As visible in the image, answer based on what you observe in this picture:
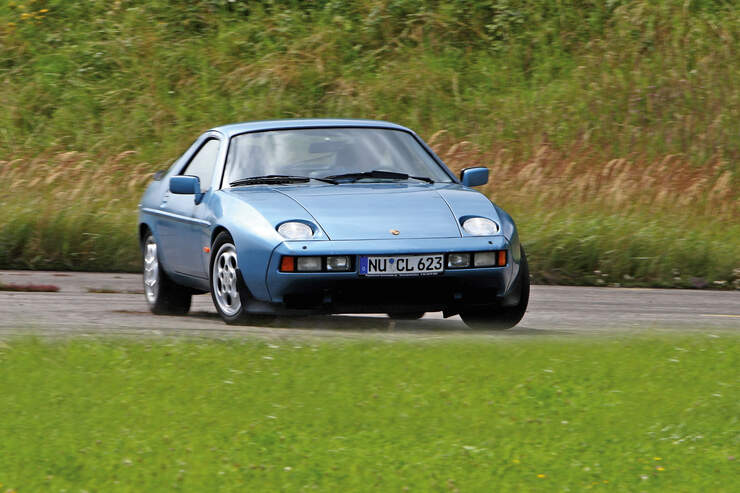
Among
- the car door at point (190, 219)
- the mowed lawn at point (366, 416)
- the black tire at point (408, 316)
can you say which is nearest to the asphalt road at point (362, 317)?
the black tire at point (408, 316)

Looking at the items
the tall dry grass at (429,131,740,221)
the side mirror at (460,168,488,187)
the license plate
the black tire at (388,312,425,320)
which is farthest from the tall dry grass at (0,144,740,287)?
the license plate

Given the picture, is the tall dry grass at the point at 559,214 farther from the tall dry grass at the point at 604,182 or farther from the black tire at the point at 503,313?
the black tire at the point at 503,313

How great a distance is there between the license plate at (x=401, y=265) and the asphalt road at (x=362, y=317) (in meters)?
0.46

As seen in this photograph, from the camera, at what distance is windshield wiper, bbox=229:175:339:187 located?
30.3 feet

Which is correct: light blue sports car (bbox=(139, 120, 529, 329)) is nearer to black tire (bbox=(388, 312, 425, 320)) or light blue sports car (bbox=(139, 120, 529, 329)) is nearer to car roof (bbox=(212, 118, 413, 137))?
car roof (bbox=(212, 118, 413, 137))

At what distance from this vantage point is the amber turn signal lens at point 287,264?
824cm

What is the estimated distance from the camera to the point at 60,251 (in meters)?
14.9

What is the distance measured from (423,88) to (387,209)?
1390cm

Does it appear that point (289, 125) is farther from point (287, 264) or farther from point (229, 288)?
point (287, 264)

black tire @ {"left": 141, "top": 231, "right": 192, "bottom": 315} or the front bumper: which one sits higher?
the front bumper

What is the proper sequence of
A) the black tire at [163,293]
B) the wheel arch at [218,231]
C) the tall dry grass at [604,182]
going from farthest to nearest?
the tall dry grass at [604,182] < the black tire at [163,293] < the wheel arch at [218,231]

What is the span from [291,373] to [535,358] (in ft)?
4.92

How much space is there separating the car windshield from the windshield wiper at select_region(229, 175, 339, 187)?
0.03 m

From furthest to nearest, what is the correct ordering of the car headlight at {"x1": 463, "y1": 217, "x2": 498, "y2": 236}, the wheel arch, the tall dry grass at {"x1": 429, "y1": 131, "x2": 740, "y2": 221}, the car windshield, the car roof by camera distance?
the tall dry grass at {"x1": 429, "y1": 131, "x2": 740, "y2": 221} < the car roof < the car windshield < the wheel arch < the car headlight at {"x1": 463, "y1": 217, "x2": 498, "y2": 236}
